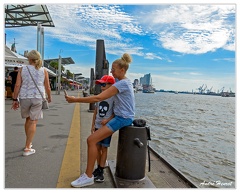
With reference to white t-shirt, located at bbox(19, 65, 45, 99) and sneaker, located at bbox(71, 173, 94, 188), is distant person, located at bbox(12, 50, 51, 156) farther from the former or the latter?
sneaker, located at bbox(71, 173, 94, 188)

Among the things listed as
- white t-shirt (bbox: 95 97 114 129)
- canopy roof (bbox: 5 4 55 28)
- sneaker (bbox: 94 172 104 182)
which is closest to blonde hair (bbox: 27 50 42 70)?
canopy roof (bbox: 5 4 55 28)

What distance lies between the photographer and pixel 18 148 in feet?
13.8

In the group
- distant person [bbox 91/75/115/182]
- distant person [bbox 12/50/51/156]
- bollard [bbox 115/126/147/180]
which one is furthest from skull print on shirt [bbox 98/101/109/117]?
distant person [bbox 12/50/51/156]

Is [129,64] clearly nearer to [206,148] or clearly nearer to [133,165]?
[133,165]

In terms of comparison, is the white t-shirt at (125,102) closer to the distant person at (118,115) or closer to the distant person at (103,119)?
the distant person at (118,115)

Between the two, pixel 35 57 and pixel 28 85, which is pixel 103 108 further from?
pixel 35 57

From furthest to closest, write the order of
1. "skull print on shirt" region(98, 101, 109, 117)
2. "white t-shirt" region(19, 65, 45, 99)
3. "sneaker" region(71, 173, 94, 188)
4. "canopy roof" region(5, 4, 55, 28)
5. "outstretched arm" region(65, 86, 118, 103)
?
1. "canopy roof" region(5, 4, 55, 28)
2. "white t-shirt" region(19, 65, 45, 99)
3. "skull print on shirt" region(98, 101, 109, 117)
4. "sneaker" region(71, 173, 94, 188)
5. "outstretched arm" region(65, 86, 118, 103)

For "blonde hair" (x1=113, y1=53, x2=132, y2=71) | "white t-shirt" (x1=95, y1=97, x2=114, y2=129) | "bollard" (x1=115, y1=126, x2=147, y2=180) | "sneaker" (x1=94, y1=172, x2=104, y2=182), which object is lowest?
"sneaker" (x1=94, y1=172, x2=104, y2=182)

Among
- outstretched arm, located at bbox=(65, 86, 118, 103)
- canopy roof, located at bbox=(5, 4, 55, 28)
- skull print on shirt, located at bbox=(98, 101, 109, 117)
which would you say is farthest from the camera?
canopy roof, located at bbox=(5, 4, 55, 28)

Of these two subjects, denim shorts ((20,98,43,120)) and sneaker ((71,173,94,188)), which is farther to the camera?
denim shorts ((20,98,43,120))

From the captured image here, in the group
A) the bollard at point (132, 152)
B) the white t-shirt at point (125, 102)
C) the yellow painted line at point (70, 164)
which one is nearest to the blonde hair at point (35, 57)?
the yellow painted line at point (70, 164)

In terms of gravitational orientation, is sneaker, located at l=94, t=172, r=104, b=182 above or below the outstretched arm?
below

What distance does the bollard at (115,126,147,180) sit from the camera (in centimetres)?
290

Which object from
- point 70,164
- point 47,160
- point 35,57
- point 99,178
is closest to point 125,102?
point 99,178
